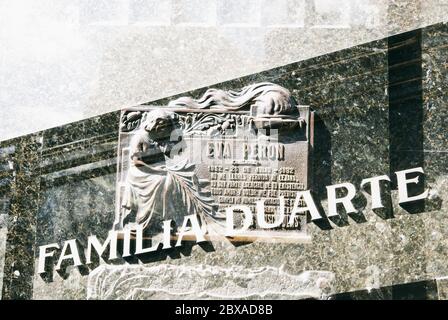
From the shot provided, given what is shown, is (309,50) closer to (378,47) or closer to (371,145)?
(378,47)

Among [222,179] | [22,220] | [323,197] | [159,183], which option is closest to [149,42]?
[159,183]

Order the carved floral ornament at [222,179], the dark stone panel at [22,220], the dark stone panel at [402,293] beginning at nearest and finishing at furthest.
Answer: the dark stone panel at [402,293] → the carved floral ornament at [222,179] → the dark stone panel at [22,220]

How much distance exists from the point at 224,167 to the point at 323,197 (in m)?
0.81

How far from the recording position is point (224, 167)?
18.8 feet

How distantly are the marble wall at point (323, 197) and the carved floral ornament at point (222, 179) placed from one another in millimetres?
103

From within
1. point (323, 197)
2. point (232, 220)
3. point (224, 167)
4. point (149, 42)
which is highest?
point (149, 42)

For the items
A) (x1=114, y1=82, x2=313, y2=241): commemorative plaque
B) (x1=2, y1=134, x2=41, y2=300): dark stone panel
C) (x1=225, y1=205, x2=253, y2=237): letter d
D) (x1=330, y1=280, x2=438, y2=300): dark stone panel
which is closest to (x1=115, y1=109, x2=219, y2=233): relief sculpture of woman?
(x1=114, y1=82, x2=313, y2=241): commemorative plaque

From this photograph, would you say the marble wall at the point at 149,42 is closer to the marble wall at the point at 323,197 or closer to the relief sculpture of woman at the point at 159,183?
the marble wall at the point at 323,197

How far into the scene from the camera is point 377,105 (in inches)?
227

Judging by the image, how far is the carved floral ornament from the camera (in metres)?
5.64

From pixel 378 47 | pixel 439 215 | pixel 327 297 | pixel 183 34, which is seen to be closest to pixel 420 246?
pixel 439 215

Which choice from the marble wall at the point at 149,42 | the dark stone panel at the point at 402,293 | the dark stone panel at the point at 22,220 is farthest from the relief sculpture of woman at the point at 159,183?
the dark stone panel at the point at 402,293

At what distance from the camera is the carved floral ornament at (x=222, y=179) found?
564cm

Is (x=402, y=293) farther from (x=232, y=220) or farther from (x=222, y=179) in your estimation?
(x=222, y=179)
